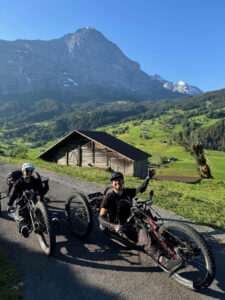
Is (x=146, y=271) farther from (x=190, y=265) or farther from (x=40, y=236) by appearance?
(x=40, y=236)

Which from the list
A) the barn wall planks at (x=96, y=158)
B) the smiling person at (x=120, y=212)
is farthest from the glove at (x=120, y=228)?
the barn wall planks at (x=96, y=158)

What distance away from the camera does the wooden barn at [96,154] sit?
26359mm

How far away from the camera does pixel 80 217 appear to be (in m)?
6.29

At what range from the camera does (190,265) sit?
4.76 metres

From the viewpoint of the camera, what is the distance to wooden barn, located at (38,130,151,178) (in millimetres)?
26359

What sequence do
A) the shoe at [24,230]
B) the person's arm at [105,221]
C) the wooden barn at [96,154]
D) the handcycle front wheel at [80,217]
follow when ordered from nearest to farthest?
the person's arm at [105,221], the shoe at [24,230], the handcycle front wheel at [80,217], the wooden barn at [96,154]

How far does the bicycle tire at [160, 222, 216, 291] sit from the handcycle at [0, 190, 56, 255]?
261cm

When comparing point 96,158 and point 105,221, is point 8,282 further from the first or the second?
point 96,158

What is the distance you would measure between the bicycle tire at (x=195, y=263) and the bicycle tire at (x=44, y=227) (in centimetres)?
256

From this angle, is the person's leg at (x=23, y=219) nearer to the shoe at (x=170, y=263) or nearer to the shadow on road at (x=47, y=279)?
the shadow on road at (x=47, y=279)

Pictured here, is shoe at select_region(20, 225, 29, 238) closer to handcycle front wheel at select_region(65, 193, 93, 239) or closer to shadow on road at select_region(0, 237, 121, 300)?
shadow on road at select_region(0, 237, 121, 300)

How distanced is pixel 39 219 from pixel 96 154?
72.2 ft

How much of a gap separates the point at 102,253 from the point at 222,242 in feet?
12.1

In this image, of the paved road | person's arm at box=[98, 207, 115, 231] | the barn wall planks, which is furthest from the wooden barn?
the paved road
